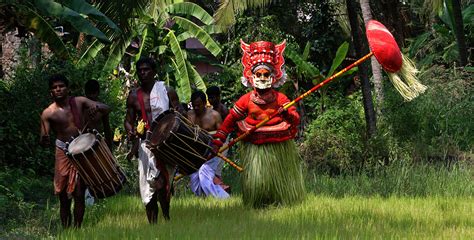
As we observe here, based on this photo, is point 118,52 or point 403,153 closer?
point 403,153

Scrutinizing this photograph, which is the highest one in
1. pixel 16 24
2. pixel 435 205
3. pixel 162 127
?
pixel 16 24

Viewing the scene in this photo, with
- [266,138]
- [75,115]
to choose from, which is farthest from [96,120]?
[266,138]

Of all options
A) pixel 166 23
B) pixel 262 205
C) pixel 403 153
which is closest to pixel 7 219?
pixel 262 205

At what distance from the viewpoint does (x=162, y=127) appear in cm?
710

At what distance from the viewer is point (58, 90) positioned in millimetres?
7086

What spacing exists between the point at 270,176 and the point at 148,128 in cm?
168

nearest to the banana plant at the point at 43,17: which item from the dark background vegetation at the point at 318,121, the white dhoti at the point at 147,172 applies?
→ the dark background vegetation at the point at 318,121

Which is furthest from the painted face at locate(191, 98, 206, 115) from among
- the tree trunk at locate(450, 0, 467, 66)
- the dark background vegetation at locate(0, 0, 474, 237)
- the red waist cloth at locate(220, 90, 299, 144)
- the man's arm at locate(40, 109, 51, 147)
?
the tree trunk at locate(450, 0, 467, 66)

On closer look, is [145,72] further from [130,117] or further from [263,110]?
[263,110]

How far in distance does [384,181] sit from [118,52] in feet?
22.4

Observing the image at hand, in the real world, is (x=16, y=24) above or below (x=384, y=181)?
above

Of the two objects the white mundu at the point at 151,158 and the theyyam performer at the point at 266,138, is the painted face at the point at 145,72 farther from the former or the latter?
the theyyam performer at the point at 266,138

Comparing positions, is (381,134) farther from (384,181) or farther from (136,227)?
(136,227)

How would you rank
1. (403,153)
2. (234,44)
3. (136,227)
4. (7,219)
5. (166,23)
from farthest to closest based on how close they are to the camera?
(234,44) → (166,23) → (403,153) → (7,219) → (136,227)
